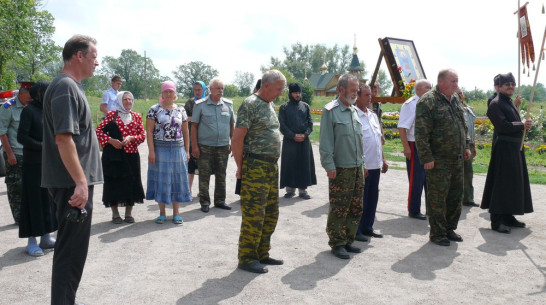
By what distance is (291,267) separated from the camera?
15.8 ft

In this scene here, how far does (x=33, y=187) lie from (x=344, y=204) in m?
3.47

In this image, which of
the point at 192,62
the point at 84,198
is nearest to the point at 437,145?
the point at 84,198

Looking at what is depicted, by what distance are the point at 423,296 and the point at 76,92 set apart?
326cm

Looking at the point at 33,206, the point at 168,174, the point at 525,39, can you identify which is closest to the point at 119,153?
the point at 168,174

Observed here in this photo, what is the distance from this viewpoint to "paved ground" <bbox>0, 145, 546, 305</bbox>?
4.04 metres

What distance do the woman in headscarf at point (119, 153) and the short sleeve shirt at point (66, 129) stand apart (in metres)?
3.12

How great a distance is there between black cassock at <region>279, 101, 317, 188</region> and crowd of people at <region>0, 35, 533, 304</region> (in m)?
1.32

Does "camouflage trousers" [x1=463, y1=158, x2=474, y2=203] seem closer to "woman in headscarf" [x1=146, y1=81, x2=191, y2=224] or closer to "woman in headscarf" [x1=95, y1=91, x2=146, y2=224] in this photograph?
"woman in headscarf" [x1=146, y1=81, x2=191, y2=224]

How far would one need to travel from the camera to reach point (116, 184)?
6.48m

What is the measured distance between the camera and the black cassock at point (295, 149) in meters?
8.46

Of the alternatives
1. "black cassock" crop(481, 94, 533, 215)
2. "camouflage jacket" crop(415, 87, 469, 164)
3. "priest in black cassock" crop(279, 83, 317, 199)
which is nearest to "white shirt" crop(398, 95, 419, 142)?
"black cassock" crop(481, 94, 533, 215)

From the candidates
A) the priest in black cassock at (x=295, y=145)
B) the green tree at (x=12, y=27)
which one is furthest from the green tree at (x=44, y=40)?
the priest in black cassock at (x=295, y=145)

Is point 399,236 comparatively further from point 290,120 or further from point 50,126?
point 50,126

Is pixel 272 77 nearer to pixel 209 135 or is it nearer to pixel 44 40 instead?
pixel 209 135
